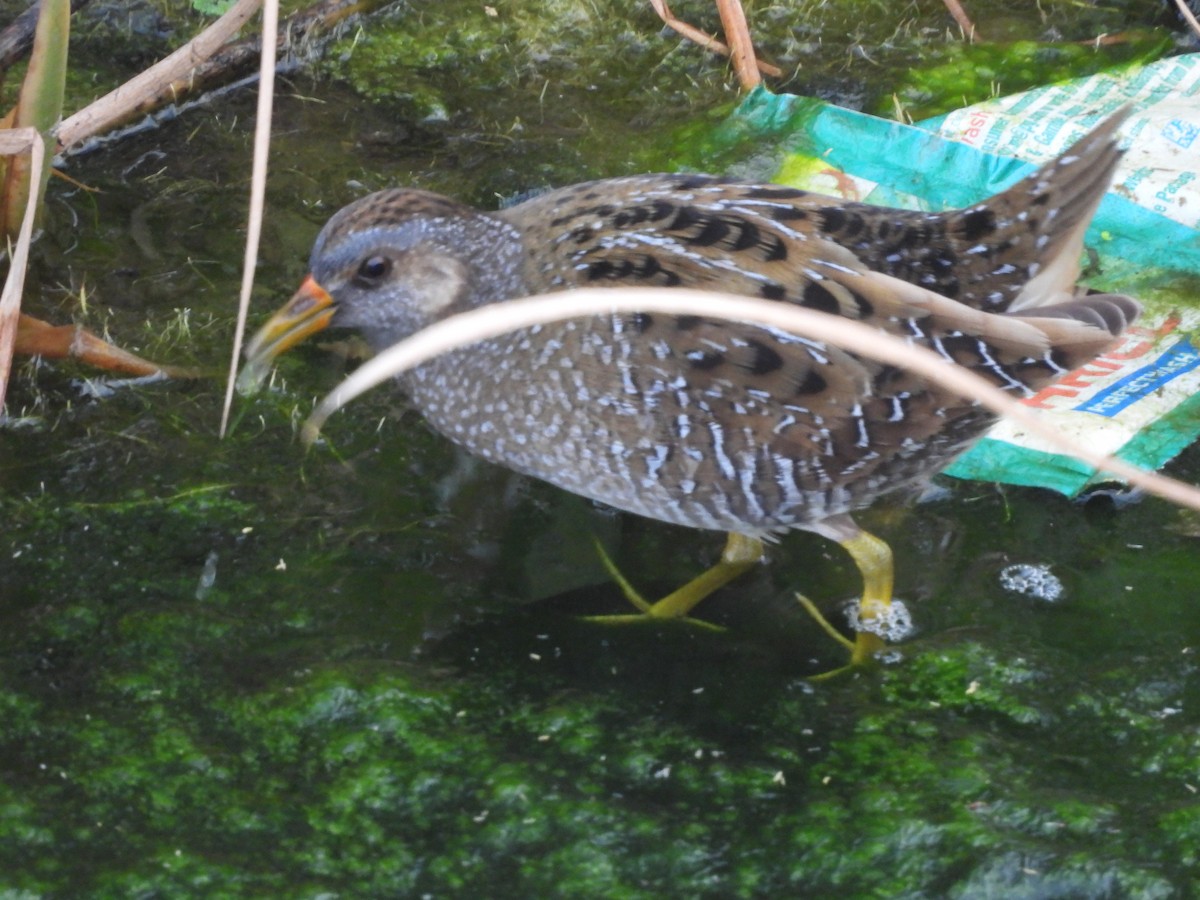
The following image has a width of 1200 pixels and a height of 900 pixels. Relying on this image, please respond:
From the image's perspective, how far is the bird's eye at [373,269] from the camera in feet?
9.16

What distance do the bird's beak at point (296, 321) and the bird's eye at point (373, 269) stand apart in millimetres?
82

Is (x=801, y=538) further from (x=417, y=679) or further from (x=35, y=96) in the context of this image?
(x=35, y=96)

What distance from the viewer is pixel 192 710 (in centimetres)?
258

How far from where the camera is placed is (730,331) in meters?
2.59

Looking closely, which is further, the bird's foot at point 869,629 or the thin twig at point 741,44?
the thin twig at point 741,44

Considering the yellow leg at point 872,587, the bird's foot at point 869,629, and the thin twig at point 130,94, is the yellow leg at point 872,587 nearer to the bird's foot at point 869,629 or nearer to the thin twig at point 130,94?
the bird's foot at point 869,629

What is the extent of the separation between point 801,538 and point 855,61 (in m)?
1.85

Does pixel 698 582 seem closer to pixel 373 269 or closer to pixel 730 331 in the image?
pixel 730 331

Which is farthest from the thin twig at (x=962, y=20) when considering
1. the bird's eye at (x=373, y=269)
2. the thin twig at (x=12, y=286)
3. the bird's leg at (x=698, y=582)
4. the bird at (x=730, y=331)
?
the thin twig at (x=12, y=286)

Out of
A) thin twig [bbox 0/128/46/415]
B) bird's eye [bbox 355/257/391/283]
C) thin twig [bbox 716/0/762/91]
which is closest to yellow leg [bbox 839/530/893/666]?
bird's eye [bbox 355/257/391/283]

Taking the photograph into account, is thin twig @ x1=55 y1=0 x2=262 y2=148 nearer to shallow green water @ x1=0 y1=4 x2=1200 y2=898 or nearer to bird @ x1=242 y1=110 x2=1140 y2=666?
shallow green water @ x1=0 y1=4 x2=1200 y2=898

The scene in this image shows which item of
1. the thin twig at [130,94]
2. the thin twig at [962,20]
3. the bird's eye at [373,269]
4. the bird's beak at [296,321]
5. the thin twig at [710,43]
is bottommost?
the bird's beak at [296,321]

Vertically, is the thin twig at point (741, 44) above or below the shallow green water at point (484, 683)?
above

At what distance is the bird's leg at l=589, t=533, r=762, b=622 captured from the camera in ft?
9.48
